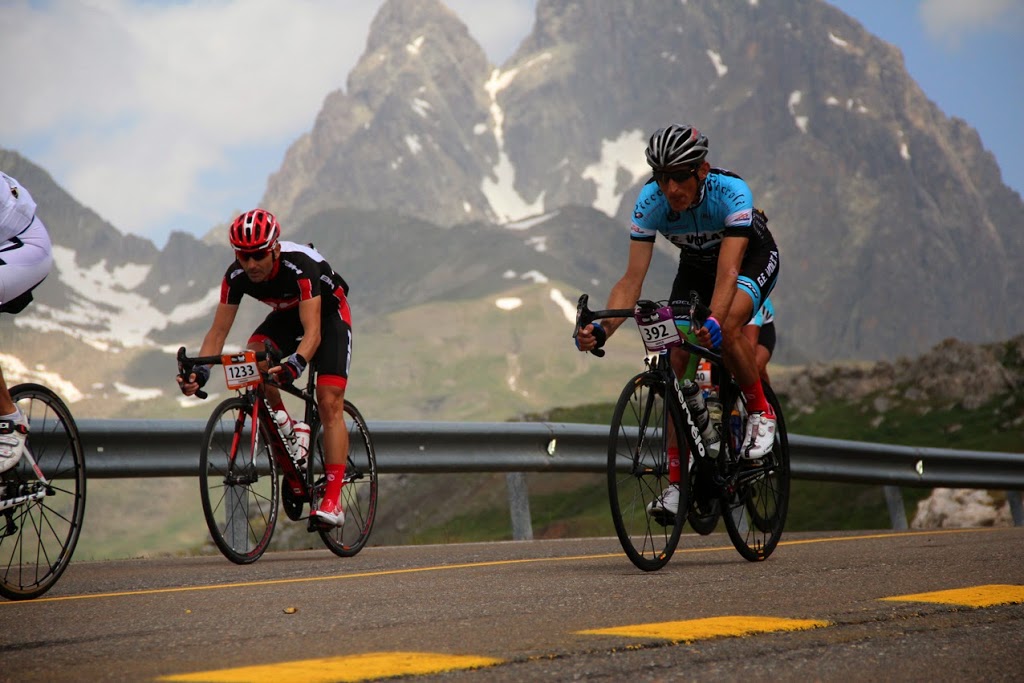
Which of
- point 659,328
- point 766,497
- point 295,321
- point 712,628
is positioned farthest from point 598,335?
point 295,321

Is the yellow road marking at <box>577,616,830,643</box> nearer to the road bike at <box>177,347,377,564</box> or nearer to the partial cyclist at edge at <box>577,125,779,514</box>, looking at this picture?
the partial cyclist at edge at <box>577,125,779,514</box>

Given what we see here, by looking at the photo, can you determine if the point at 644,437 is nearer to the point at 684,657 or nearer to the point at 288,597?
the point at 288,597

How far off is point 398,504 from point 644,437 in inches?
1151

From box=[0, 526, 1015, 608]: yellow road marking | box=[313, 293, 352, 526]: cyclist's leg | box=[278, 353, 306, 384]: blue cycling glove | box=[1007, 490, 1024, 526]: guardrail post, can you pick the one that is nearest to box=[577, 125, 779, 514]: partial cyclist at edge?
box=[0, 526, 1015, 608]: yellow road marking

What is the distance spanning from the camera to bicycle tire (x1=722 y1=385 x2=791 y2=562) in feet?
23.7

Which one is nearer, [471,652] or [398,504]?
[471,652]

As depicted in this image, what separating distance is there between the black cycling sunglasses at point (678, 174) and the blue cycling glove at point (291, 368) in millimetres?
2561

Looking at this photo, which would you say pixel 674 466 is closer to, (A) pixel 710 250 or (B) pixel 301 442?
(A) pixel 710 250

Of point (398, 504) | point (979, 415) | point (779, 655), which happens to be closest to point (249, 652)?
point (779, 655)

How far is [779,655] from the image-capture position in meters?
3.92

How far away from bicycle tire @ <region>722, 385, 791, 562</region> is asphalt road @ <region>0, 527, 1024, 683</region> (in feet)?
0.58

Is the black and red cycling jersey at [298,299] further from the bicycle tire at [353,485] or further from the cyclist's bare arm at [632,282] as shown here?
the cyclist's bare arm at [632,282]

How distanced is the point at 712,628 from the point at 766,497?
3280 millimetres

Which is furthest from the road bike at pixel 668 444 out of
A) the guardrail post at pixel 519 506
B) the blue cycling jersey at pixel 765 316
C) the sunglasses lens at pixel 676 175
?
the guardrail post at pixel 519 506
